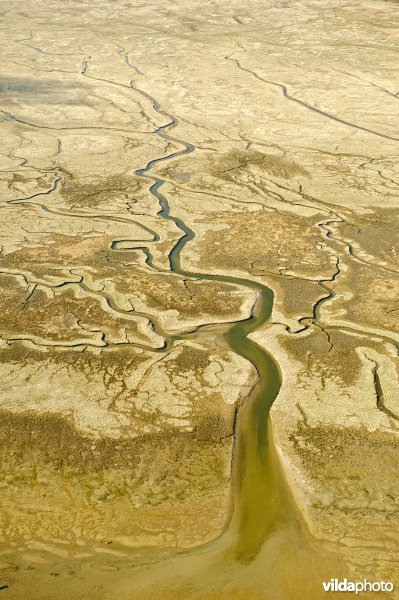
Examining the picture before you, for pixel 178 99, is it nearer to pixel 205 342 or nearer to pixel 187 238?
pixel 187 238

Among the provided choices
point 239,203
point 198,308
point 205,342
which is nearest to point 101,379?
point 205,342

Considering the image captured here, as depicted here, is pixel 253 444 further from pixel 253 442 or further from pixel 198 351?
pixel 198 351

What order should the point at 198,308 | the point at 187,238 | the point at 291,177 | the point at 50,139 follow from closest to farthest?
the point at 198,308 < the point at 187,238 < the point at 291,177 < the point at 50,139

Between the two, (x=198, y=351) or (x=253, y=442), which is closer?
(x=253, y=442)

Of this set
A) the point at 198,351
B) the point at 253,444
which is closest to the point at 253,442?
the point at 253,444
